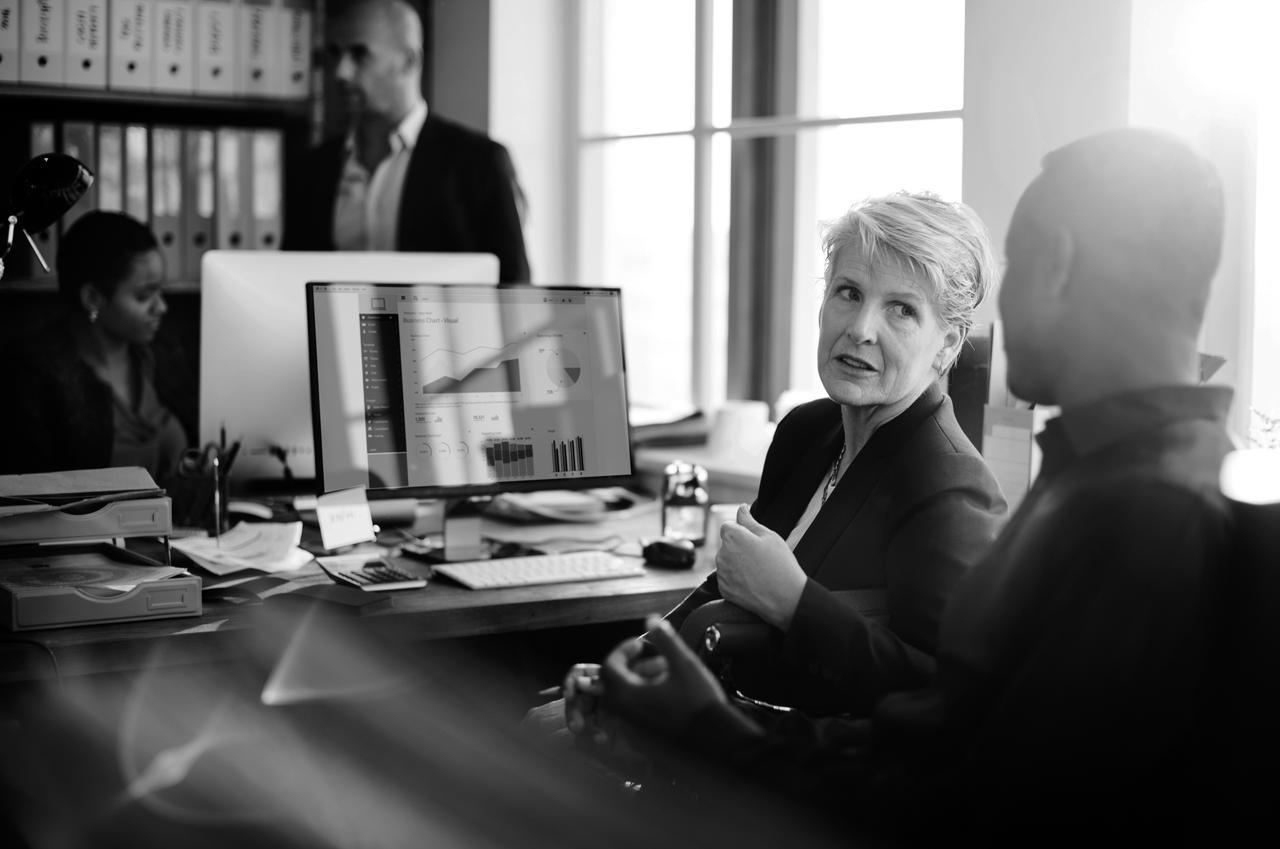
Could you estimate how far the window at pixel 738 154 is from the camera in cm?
300

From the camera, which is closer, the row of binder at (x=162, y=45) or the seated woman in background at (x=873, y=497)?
the seated woman in background at (x=873, y=497)

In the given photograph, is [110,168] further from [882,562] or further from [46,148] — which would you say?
[882,562]

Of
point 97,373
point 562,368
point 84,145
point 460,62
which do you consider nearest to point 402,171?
point 460,62

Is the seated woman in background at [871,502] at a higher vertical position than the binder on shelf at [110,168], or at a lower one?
lower

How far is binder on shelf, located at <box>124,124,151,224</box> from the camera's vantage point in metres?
3.29

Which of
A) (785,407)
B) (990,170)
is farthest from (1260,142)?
(785,407)

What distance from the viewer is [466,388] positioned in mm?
2189

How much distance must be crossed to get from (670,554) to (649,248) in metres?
1.62

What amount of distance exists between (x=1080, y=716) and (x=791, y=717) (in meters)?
0.40

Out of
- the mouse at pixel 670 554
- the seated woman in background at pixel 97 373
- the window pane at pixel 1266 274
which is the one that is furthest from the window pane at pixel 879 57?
the seated woman in background at pixel 97 373

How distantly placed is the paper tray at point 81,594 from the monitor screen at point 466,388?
1.03 ft

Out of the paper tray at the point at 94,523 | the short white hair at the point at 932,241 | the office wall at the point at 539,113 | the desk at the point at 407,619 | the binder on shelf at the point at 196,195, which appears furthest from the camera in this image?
the office wall at the point at 539,113

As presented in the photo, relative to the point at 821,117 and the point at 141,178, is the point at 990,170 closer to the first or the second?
the point at 821,117

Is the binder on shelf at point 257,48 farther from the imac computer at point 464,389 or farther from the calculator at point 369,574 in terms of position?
the calculator at point 369,574
